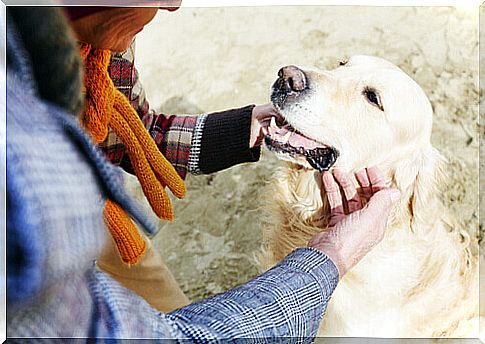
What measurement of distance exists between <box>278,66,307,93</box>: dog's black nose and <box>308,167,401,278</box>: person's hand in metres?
0.20

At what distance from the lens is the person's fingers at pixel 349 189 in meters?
1.49

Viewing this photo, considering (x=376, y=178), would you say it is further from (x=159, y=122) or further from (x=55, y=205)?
(x=55, y=205)

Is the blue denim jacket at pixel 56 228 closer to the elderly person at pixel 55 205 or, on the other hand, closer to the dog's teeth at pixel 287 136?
the elderly person at pixel 55 205

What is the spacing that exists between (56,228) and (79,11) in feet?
2.47

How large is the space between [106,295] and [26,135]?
326mm

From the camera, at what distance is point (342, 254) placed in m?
1.39

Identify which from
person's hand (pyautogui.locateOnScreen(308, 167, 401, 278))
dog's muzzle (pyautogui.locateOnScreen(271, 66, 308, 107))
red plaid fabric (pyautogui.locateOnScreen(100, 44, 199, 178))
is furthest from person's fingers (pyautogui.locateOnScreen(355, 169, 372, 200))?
red plaid fabric (pyautogui.locateOnScreen(100, 44, 199, 178))

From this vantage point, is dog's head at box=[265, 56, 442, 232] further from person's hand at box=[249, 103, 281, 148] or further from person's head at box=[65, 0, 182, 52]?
person's head at box=[65, 0, 182, 52]

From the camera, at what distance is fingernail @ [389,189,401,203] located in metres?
1.47

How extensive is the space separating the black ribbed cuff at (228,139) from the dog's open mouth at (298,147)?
49mm

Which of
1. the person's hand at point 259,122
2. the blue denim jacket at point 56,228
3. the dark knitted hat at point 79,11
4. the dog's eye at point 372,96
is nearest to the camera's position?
the blue denim jacket at point 56,228

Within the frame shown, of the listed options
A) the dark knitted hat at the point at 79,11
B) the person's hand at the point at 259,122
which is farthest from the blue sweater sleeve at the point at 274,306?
the dark knitted hat at the point at 79,11

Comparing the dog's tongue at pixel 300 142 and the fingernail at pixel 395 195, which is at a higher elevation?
the dog's tongue at pixel 300 142

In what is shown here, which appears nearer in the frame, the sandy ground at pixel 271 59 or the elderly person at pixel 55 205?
the elderly person at pixel 55 205
